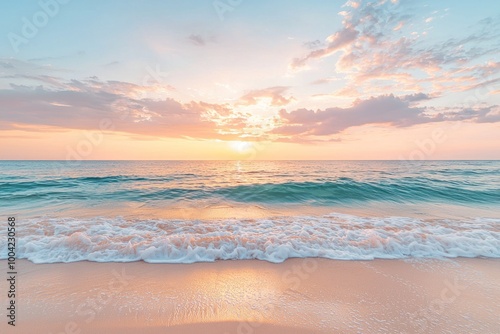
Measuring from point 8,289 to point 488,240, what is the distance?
11488 millimetres

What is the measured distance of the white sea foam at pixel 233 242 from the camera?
564 cm

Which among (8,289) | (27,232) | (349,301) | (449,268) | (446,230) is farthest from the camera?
(446,230)

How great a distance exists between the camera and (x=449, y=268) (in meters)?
5.25

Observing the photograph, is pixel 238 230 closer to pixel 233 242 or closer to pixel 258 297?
pixel 233 242

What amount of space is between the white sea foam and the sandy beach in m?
0.37

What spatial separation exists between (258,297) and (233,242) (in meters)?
2.36

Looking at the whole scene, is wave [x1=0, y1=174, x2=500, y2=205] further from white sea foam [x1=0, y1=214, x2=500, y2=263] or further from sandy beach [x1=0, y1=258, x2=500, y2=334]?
sandy beach [x1=0, y1=258, x2=500, y2=334]

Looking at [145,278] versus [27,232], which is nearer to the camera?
[145,278]

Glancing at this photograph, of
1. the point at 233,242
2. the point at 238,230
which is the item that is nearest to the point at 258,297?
the point at 233,242

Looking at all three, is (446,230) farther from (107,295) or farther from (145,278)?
(107,295)

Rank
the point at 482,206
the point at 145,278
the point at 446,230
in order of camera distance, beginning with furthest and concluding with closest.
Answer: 1. the point at 482,206
2. the point at 446,230
3. the point at 145,278

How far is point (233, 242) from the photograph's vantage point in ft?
20.4

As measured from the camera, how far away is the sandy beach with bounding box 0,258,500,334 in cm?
328

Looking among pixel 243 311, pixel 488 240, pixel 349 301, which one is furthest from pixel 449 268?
pixel 243 311
